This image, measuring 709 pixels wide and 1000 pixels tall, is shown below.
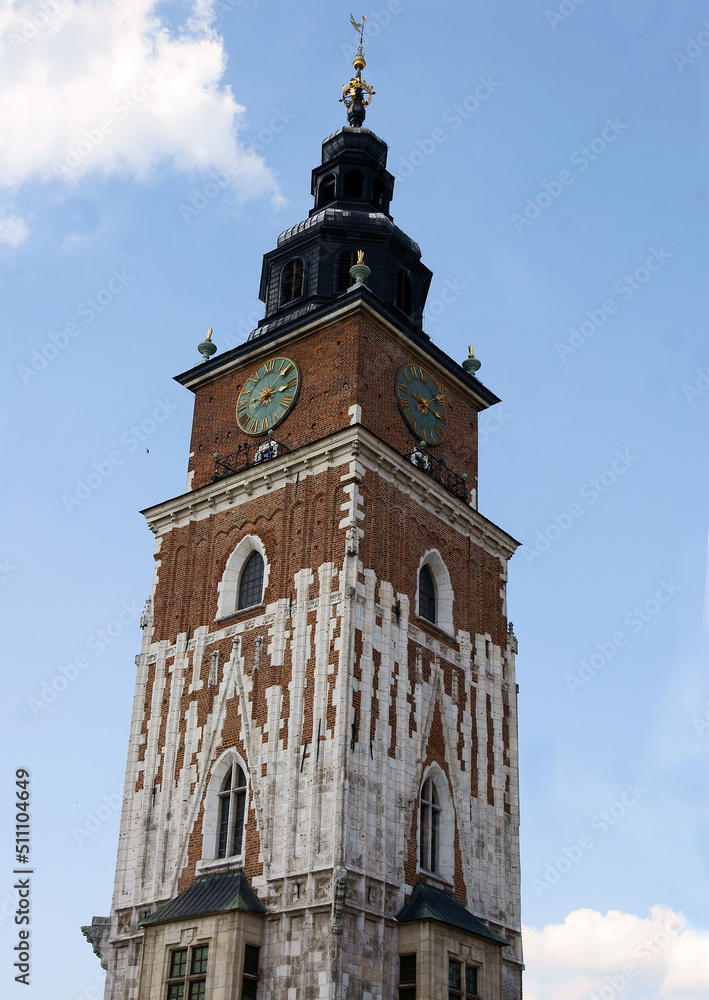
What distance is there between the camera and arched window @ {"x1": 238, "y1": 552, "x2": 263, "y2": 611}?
35219 mm

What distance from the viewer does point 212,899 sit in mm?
30172

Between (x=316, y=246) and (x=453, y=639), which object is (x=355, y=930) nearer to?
(x=453, y=639)

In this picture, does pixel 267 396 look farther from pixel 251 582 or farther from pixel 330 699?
pixel 330 699

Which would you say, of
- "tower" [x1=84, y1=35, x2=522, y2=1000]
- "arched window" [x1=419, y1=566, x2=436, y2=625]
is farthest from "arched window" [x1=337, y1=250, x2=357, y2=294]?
"arched window" [x1=419, y1=566, x2=436, y2=625]

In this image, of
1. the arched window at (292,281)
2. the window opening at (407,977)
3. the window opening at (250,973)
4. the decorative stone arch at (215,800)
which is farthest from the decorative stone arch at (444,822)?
the arched window at (292,281)

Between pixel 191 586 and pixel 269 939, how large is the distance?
35.8 ft

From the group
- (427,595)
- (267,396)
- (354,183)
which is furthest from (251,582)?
(354,183)

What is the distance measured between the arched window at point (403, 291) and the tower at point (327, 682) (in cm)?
8

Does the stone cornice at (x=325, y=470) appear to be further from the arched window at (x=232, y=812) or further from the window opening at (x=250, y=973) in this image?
the window opening at (x=250, y=973)

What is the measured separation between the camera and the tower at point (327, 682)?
96.8 ft

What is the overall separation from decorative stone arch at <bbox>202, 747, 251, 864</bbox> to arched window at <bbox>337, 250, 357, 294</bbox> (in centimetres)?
1571

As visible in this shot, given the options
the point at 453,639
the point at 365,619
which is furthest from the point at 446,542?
the point at 365,619

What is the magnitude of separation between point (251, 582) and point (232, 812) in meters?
6.58

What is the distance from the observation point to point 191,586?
120 feet
